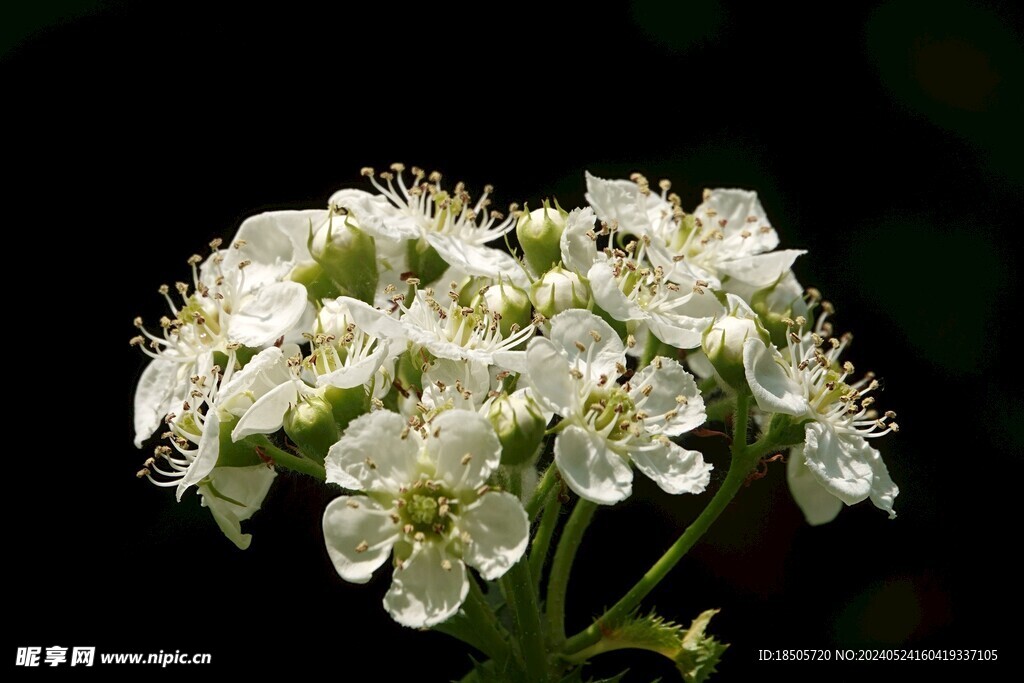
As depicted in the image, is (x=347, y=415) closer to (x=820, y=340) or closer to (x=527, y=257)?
(x=527, y=257)

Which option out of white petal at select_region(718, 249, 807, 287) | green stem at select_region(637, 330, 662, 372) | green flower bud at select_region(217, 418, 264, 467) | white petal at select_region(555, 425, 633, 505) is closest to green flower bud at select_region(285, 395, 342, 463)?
green flower bud at select_region(217, 418, 264, 467)

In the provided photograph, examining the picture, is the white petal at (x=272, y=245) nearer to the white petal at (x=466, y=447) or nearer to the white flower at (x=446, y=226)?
the white flower at (x=446, y=226)

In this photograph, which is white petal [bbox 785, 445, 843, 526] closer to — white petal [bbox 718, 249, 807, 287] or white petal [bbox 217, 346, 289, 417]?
white petal [bbox 718, 249, 807, 287]

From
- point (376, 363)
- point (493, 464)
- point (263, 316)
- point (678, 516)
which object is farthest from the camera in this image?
point (678, 516)

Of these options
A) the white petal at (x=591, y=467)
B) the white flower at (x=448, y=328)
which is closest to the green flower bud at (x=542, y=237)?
the white flower at (x=448, y=328)

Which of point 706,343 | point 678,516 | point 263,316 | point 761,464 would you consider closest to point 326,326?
point 263,316

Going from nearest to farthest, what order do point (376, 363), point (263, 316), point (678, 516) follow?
point (376, 363)
point (263, 316)
point (678, 516)
